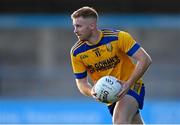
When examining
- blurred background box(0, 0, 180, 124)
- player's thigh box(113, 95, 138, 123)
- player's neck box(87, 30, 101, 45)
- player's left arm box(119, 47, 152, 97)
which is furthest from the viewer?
blurred background box(0, 0, 180, 124)

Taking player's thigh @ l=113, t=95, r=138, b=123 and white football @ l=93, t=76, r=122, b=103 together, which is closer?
white football @ l=93, t=76, r=122, b=103

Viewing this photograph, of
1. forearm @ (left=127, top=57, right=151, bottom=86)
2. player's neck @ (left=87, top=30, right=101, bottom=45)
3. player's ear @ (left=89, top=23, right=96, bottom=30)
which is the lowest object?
forearm @ (left=127, top=57, right=151, bottom=86)

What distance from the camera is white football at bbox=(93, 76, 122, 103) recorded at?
791cm

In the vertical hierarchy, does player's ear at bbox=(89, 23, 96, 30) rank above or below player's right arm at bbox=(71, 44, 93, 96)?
above

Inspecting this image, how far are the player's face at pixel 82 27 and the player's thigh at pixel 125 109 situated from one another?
2.60 feet

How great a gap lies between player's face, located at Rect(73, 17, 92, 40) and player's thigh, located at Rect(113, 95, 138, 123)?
0.79 m

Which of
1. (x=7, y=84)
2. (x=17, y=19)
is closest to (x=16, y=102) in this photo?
(x=7, y=84)

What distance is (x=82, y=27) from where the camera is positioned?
809cm

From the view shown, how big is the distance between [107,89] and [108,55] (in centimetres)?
51

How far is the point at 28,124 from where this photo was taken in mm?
13398

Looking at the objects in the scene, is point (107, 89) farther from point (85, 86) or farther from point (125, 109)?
point (85, 86)

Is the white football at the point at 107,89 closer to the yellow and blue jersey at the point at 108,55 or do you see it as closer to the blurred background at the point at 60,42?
the yellow and blue jersey at the point at 108,55

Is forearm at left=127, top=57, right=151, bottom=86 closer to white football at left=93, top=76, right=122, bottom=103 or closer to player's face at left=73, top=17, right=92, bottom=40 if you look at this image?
white football at left=93, top=76, right=122, bottom=103

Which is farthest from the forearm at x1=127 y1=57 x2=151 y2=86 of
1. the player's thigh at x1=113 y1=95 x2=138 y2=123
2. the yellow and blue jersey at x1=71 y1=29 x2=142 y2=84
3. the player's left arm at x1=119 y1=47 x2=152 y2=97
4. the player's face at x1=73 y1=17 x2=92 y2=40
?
the player's face at x1=73 y1=17 x2=92 y2=40
